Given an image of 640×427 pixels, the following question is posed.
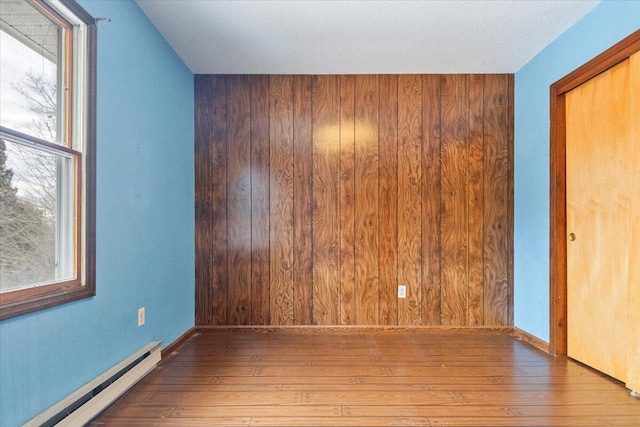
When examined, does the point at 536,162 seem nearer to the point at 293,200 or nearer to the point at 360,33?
the point at 360,33

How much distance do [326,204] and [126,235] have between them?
1569 millimetres

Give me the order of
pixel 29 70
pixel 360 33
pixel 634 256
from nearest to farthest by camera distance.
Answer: pixel 29 70, pixel 634 256, pixel 360 33

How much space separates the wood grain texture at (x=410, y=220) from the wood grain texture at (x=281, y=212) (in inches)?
38.3

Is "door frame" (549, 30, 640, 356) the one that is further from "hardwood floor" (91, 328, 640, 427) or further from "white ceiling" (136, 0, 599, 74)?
"white ceiling" (136, 0, 599, 74)

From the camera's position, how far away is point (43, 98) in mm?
1497

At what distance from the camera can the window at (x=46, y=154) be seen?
1.33 meters

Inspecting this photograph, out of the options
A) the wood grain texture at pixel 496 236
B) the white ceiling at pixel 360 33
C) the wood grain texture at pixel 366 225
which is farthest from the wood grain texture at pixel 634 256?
the wood grain texture at pixel 366 225

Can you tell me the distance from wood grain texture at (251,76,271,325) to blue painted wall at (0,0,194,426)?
0.54 meters

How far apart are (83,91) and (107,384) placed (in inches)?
59.5

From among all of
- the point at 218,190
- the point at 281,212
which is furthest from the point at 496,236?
the point at 218,190

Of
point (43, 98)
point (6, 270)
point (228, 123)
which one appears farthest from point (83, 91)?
point (228, 123)

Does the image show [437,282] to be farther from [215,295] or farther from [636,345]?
[215,295]

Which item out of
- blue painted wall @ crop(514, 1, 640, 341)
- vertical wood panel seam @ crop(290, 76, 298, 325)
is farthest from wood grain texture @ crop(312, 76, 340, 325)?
blue painted wall @ crop(514, 1, 640, 341)

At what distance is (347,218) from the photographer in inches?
117
